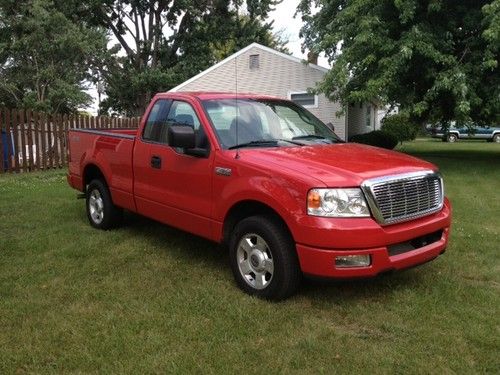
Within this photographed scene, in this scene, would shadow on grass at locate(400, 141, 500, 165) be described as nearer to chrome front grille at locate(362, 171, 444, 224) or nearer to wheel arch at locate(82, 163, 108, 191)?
chrome front grille at locate(362, 171, 444, 224)

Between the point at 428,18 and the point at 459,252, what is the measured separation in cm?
1021

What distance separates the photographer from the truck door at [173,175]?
4.86m

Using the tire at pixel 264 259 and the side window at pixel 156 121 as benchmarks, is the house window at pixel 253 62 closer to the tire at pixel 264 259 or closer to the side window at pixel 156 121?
the side window at pixel 156 121

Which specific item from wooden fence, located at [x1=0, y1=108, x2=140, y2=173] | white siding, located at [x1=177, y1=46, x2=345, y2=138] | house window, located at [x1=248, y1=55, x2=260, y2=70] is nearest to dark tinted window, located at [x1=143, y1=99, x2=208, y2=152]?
wooden fence, located at [x1=0, y1=108, x2=140, y2=173]

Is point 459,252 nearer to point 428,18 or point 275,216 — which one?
point 275,216

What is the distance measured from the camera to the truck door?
4.86 meters

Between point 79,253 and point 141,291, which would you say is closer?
point 141,291

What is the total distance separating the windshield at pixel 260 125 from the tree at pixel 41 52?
18.6 metres

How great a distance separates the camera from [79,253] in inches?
222

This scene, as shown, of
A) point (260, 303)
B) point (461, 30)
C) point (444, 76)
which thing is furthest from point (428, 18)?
point (260, 303)

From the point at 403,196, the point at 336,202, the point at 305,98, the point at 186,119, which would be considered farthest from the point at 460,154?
the point at 336,202

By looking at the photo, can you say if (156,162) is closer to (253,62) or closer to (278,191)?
(278,191)

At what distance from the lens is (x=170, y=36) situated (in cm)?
3184

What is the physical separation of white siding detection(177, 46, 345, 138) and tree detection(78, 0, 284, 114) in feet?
24.3
